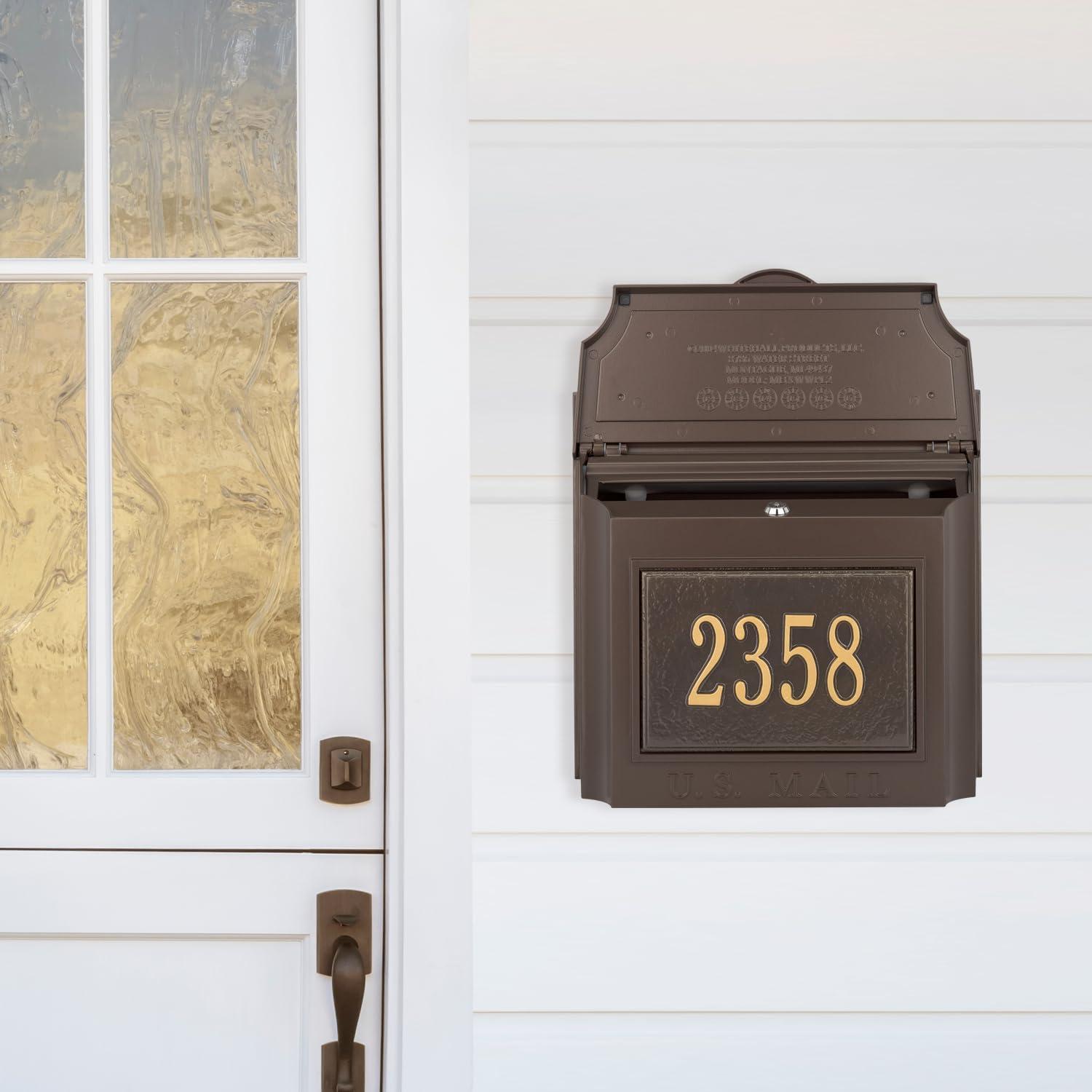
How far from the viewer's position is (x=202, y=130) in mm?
813

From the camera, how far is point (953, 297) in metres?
0.76

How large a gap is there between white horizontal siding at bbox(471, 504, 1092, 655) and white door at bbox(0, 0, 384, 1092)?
0.15 meters

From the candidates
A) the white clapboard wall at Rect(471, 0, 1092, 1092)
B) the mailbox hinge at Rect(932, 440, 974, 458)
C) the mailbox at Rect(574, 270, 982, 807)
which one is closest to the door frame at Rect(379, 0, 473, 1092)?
the white clapboard wall at Rect(471, 0, 1092, 1092)

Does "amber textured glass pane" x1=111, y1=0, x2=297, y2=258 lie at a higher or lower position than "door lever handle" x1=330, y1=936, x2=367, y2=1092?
higher

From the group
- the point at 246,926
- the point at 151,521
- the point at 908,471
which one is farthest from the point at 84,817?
the point at 908,471

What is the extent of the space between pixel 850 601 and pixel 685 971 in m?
0.44

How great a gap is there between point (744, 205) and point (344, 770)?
2.55 feet

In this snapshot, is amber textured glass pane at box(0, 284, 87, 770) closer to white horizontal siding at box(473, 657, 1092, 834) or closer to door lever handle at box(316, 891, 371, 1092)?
door lever handle at box(316, 891, 371, 1092)

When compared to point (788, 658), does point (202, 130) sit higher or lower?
higher

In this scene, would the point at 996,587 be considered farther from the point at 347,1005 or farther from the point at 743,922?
the point at 347,1005

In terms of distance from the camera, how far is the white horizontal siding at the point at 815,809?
0.75m

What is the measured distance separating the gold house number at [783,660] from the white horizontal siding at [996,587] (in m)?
0.15

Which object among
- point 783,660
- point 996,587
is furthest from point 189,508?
point 996,587

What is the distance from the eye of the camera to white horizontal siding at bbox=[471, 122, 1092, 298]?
756 mm
